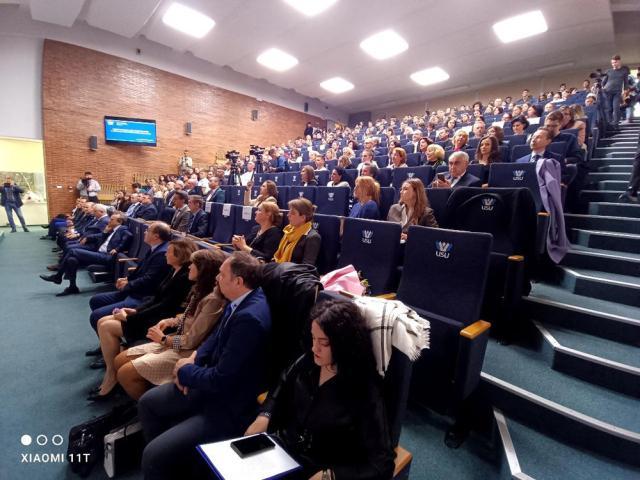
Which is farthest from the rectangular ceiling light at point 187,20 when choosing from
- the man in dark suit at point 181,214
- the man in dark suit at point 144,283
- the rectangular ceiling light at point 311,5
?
the man in dark suit at point 144,283

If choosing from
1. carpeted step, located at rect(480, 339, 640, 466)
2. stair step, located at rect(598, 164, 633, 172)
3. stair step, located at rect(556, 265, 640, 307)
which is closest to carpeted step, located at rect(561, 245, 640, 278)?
stair step, located at rect(556, 265, 640, 307)

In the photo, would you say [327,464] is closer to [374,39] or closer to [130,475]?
[130,475]

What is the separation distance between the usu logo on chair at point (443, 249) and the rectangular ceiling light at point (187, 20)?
817 centimetres

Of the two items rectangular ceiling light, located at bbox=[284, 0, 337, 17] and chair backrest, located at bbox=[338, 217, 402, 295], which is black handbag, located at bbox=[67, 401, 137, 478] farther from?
rectangular ceiling light, located at bbox=[284, 0, 337, 17]

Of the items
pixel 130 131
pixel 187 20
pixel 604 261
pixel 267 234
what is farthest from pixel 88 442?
pixel 130 131

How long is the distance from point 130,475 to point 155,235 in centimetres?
162

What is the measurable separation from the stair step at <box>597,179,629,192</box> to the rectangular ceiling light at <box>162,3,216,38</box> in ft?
27.1

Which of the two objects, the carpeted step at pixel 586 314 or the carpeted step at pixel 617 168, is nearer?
the carpeted step at pixel 586 314

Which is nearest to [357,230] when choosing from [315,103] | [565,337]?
[565,337]

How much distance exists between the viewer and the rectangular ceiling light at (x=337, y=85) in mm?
11016

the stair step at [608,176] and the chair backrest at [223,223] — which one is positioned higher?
the stair step at [608,176]

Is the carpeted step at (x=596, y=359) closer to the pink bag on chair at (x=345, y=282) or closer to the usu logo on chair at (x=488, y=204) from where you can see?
the usu logo on chair at (x=488, y=204)

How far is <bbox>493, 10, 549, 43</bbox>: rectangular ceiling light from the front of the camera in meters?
6.82

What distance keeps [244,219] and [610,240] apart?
3.34 metres
